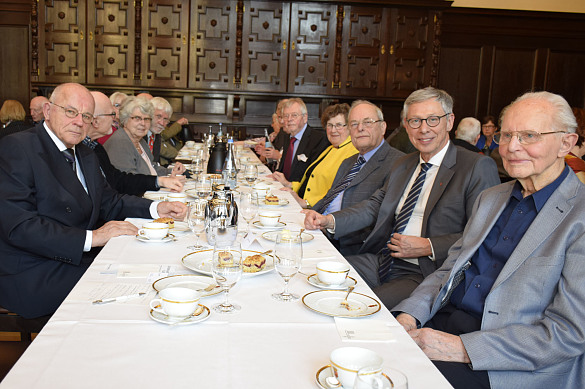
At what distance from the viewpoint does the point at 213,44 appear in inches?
376

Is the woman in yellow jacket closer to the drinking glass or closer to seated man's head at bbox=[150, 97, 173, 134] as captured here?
seated man's head at bbox=[150, 97, 173, 134]

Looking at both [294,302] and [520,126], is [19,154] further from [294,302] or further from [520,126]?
[520,126]

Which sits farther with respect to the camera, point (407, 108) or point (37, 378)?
point (407, 108)

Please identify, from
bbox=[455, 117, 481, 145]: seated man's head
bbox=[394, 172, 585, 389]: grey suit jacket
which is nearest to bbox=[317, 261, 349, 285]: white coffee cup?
bbox=[394, 172, 585, 389]: grey suit jacket

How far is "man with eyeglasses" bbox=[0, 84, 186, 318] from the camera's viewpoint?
228 centimetres

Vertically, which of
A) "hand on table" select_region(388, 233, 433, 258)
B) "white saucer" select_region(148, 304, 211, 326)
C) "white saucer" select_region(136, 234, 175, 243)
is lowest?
"hand on table" select_region(388, 233, 433, 258)

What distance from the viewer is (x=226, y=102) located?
9875 mm

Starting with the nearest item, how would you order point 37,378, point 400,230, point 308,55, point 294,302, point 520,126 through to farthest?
point 37,378
point 294,302
point 520,126
point 400,230
point 308,55

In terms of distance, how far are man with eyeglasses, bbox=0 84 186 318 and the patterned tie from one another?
1.24 meters

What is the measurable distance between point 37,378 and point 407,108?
92.8 inches

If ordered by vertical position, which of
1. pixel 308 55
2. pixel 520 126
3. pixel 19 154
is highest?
pixel 308 55

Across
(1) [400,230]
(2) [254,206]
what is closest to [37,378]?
(2) [254,206]

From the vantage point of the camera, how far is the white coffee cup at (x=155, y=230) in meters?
2.25

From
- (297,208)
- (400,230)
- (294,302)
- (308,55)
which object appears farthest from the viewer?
(308,55)
